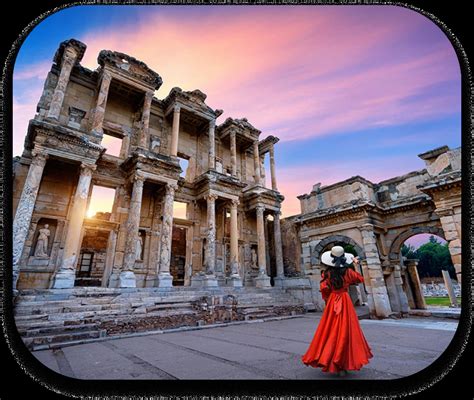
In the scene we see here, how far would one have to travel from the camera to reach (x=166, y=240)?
12.4 metres

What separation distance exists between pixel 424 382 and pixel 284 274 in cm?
1520

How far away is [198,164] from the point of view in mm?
17547

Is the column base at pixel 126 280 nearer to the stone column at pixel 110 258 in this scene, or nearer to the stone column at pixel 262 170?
the stone column at pixel 110 258

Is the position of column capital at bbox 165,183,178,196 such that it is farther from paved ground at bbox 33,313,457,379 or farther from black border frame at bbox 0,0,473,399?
black border frame at bbox 0,0,473,399

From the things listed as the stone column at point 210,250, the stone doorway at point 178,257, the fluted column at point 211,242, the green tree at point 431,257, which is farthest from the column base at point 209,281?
the green tree at point 431,257

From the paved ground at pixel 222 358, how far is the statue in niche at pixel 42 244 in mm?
6737

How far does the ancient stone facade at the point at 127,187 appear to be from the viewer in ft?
34.1

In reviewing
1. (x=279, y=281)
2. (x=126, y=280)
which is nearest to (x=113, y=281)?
(x=126, y=280)

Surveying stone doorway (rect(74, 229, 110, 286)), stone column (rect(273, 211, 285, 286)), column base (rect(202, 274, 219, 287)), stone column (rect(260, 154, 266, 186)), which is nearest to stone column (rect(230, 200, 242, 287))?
column base (rect(202, 274, 219, 287))

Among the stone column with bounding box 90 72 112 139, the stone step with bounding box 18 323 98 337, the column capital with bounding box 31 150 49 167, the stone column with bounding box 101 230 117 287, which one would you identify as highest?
the stone column with bounding box 90 72 112 139

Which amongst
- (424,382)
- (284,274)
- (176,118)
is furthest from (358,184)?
(424,382)

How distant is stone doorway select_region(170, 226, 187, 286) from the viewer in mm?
20073

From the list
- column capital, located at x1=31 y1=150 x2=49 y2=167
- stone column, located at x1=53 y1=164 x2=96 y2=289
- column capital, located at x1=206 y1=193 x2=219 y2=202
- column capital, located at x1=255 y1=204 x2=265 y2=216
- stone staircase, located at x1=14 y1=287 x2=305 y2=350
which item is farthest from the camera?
column capital, located at x1=255 y1=204 x2=265 y2=216

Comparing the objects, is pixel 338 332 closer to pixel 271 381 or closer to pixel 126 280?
pixel 271 381
